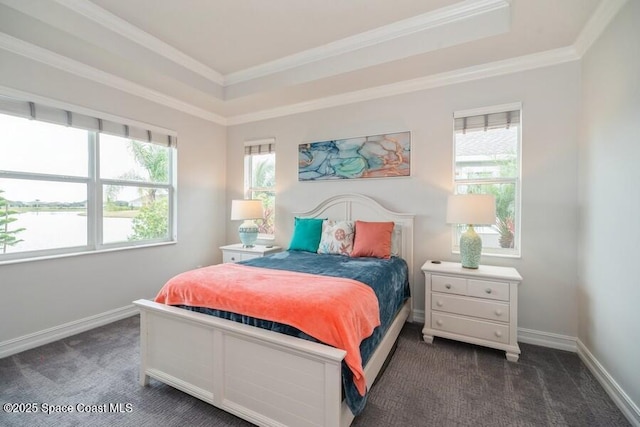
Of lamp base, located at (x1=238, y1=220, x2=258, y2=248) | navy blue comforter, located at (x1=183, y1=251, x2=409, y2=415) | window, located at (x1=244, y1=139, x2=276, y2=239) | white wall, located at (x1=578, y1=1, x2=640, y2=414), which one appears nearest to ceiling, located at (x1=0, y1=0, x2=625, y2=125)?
white wall, located at (x1=578, y1=1, x2=640, y2=414)

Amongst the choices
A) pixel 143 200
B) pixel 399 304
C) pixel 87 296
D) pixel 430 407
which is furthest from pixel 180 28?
pixel 430 407

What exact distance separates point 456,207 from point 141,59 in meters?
3.34

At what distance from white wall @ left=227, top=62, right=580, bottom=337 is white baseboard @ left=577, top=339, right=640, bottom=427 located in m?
0.29

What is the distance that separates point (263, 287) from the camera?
177cm

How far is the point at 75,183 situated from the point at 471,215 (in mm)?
3883

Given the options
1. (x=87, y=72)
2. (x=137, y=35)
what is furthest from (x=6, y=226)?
(x=137, y=35)

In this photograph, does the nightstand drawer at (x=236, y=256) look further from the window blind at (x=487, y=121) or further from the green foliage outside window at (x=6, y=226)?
the window blind at (x=487, y=121)

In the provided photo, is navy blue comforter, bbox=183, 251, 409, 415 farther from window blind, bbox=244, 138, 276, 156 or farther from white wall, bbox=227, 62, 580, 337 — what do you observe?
window blind, bbox=244, 138, 276, 156

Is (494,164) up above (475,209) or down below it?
above

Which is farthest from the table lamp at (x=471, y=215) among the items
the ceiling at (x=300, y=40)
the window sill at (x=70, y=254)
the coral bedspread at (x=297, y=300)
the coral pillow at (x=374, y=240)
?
the window sill at (x=70, y=254)

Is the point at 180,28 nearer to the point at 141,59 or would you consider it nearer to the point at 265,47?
the point at 141,59

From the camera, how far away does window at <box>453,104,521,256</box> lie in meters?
2.76

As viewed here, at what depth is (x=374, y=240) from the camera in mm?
2885

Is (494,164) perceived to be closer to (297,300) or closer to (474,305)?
(474,305)
